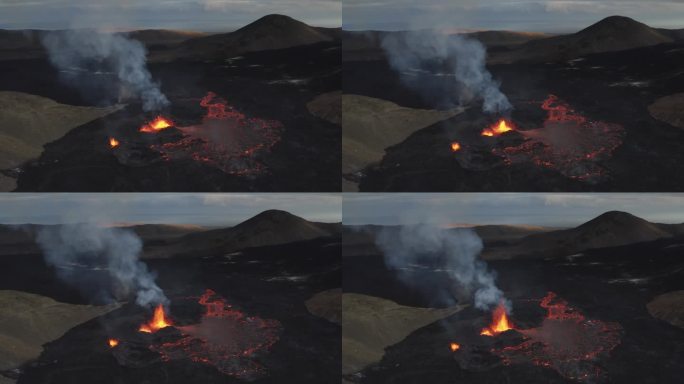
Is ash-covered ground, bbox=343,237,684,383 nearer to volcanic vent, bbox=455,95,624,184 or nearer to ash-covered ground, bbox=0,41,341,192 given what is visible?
volcanic vent, bbox=455,95,624,184

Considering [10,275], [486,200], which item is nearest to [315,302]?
[486,200]

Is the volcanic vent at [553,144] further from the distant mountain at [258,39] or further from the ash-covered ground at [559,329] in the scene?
the distant mountain at [258,39]

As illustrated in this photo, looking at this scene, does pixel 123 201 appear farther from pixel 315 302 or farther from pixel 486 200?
pixel 486 200

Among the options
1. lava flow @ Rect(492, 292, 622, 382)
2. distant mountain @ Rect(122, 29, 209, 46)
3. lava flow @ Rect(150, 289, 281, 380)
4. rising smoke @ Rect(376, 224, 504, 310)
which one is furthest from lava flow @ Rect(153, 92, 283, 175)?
lava flow @ Rect(492, 292, 622, 382)

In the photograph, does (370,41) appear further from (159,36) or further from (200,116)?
(159,36)

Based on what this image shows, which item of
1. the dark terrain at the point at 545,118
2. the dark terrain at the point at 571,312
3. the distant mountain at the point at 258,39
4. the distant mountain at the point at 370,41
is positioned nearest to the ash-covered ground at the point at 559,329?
the dark terrain at the point at 571,312

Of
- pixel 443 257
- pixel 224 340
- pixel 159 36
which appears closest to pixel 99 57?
pixel 159 36
